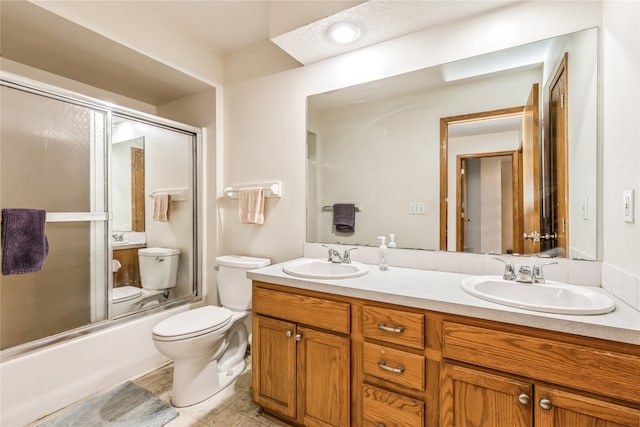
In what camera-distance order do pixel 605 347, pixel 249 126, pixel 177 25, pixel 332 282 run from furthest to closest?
pixel 249 126 < pixel 177 25 < pixel 332 282 < pixel 605 347

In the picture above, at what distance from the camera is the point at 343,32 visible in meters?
1.73

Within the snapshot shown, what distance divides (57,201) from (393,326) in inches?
86.9

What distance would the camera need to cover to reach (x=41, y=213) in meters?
1.62

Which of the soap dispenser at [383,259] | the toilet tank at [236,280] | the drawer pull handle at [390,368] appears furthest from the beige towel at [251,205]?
the drawer pull handle at [390,368]

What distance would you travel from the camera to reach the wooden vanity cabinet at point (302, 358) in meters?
1.32

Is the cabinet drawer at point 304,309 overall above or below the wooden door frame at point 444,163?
below

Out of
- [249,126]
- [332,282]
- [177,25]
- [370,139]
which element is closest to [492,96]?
[370,139]

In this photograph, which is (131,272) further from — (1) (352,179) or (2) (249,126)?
(1) (352,179)

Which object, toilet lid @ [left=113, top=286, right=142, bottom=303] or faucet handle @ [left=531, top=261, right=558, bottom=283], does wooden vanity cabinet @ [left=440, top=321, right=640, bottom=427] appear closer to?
faucet handle @ [left=531, top=261, right=558, bottom=283]

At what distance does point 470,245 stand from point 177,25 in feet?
8.58

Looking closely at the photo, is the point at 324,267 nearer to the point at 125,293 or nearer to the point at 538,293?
the point at 538,293

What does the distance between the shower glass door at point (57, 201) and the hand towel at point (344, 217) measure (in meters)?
1.59

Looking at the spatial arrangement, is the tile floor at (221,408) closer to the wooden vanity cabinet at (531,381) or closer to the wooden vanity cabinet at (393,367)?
the wooden vanity cabinet at (393,367)

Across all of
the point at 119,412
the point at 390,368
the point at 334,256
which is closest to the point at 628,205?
the point at 390,368
